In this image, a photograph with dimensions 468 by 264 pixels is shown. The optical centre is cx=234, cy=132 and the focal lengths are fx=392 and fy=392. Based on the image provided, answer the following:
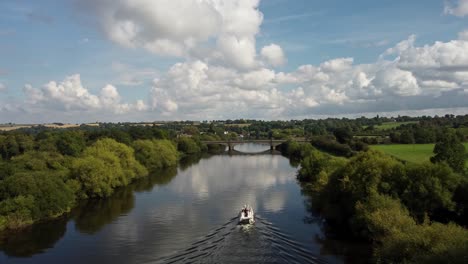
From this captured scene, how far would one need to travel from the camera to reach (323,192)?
42.5 metres

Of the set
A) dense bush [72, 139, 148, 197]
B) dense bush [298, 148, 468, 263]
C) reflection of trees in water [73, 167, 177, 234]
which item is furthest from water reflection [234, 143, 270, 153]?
dense bush [298, 148, 468, 263]

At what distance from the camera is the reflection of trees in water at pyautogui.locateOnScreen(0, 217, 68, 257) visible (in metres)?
32.2

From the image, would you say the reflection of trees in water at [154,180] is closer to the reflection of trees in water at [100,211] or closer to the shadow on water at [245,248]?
the reflection of trees in water at [100,211]

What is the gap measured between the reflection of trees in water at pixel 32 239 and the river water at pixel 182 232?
3.1 inches

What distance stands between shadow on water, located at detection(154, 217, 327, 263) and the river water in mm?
68

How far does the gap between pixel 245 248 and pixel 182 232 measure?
307 inches

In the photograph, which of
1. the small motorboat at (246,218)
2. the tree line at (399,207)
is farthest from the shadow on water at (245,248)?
the tree line at (399,207)

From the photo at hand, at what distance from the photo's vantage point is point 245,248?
29.6 metres

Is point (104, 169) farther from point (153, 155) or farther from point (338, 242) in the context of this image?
point (338, 242)

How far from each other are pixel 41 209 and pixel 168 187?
23032mm

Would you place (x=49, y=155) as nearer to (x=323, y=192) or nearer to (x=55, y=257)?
(x=55, y=257)

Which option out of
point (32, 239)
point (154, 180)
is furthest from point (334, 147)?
point (32, 239)

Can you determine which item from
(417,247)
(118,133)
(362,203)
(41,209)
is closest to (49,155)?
(41,209)

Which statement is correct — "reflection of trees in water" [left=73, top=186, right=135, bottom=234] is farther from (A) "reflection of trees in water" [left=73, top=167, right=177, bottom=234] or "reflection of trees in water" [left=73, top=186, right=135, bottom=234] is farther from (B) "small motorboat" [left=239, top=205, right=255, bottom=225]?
(B) "small motorboat" [left=239, top=205, right=255, bottom=225]
